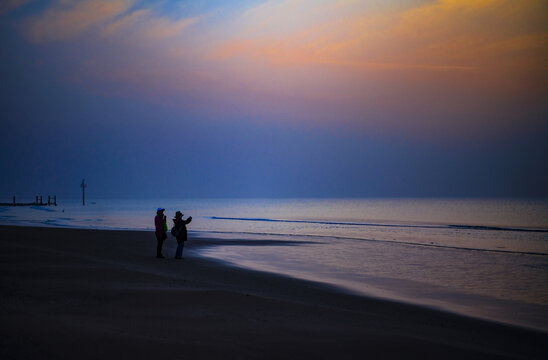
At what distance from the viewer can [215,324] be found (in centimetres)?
717

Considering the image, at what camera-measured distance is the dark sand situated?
559 centimetres

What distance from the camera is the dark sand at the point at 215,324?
18.3 feet

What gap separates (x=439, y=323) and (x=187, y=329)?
4.91 meters

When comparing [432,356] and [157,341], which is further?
[432,356]

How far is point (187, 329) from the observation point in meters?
6.73

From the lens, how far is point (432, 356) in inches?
246

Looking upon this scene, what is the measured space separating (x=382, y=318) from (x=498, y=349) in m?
2.21

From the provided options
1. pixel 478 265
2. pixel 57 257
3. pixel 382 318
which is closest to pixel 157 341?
pixel 382 318

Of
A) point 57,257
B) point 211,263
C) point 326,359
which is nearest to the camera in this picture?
point 326,359

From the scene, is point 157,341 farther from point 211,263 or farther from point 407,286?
point 211,263

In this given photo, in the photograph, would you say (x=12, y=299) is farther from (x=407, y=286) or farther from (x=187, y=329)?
(x=407, y=286)

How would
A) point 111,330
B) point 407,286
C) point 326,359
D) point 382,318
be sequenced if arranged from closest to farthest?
1. point 326,359
2. point 111,330
3. point 382,318
4. point 407,286

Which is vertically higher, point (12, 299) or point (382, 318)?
point (12, 299)

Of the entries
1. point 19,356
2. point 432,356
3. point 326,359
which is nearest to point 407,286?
point 432,356
